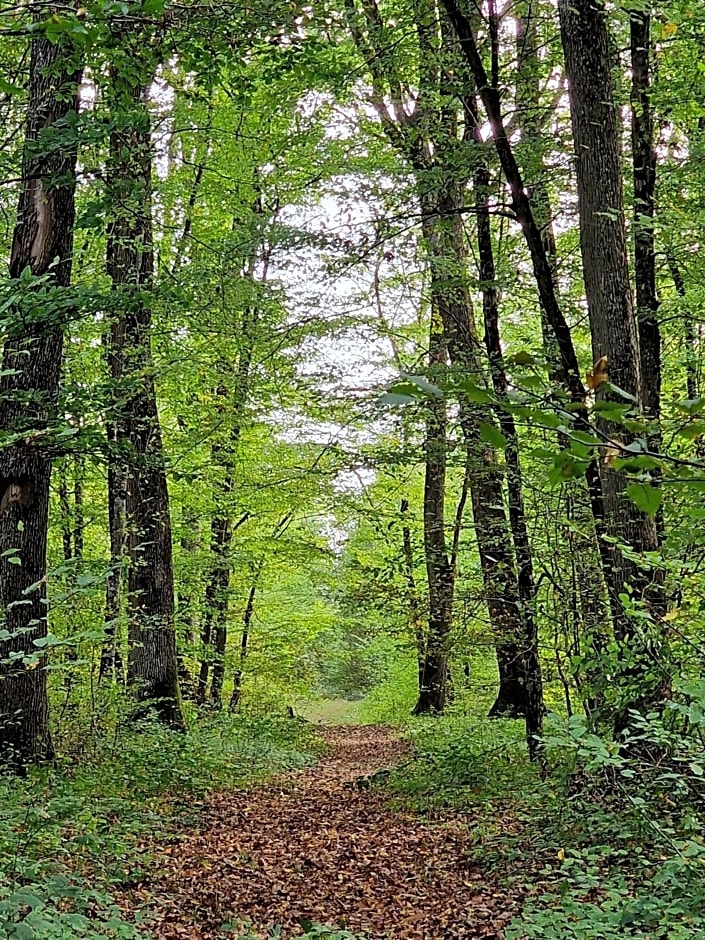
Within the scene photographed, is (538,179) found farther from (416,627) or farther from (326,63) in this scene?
(416,627)

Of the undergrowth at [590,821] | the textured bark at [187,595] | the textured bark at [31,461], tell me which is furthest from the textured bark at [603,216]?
the textured bark at [187,595]

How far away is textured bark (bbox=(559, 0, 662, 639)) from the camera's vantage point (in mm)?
5504

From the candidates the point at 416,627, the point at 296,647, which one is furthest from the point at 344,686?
the point at 416,627

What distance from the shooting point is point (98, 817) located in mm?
5801

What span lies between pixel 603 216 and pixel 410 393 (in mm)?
4974

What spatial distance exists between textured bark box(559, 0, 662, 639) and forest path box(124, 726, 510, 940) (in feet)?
7.06

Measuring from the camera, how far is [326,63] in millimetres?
5672

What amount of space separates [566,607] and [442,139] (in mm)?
4130

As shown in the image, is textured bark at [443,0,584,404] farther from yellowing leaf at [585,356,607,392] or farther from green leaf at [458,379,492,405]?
green leaf at [458,379,492,405]

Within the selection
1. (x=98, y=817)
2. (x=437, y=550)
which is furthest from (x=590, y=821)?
(x=98, y=817)

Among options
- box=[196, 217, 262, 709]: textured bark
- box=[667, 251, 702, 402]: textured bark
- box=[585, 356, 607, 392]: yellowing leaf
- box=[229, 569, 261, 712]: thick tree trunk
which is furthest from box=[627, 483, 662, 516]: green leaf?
box=[229, 569, 261, 712]: thick tree trunk

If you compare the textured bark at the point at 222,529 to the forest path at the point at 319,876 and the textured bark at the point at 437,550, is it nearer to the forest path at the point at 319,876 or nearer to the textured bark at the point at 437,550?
the textured bark at the point at 437,550

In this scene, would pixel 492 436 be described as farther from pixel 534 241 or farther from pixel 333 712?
pixel 333 712

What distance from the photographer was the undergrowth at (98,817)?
150 inches
